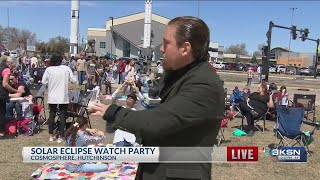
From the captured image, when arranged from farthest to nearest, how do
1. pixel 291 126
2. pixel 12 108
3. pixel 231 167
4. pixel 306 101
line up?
pixel 306 101 → pixel 12 108 → pixel 291 126 → pixel 231 167

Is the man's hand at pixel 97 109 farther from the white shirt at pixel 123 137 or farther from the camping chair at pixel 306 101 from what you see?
the camping chair at pixel 306 101

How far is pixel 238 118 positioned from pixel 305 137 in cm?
492

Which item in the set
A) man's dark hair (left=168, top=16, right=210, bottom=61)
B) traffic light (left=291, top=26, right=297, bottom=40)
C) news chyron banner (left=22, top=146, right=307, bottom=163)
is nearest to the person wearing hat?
news chyron banner (left=22, top=146, right=307, bottom=163)

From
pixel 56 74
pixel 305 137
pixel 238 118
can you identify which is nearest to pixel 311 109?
pixel 238 118

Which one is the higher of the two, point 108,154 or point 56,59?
point 56,59

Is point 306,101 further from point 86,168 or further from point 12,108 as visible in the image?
point 86,168

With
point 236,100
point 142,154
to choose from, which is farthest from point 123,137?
point 236,100

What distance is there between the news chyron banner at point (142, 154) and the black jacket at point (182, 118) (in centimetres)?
3

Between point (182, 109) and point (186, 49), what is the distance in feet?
0.92

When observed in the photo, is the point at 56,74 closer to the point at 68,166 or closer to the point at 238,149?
the point at 68,166

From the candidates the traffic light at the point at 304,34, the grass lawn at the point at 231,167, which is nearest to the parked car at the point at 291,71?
the traffic light at the point at 304,34

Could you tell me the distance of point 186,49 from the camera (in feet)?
6.15

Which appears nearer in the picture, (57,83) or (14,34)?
(57,83)

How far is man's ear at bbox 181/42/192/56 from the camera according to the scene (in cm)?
187
